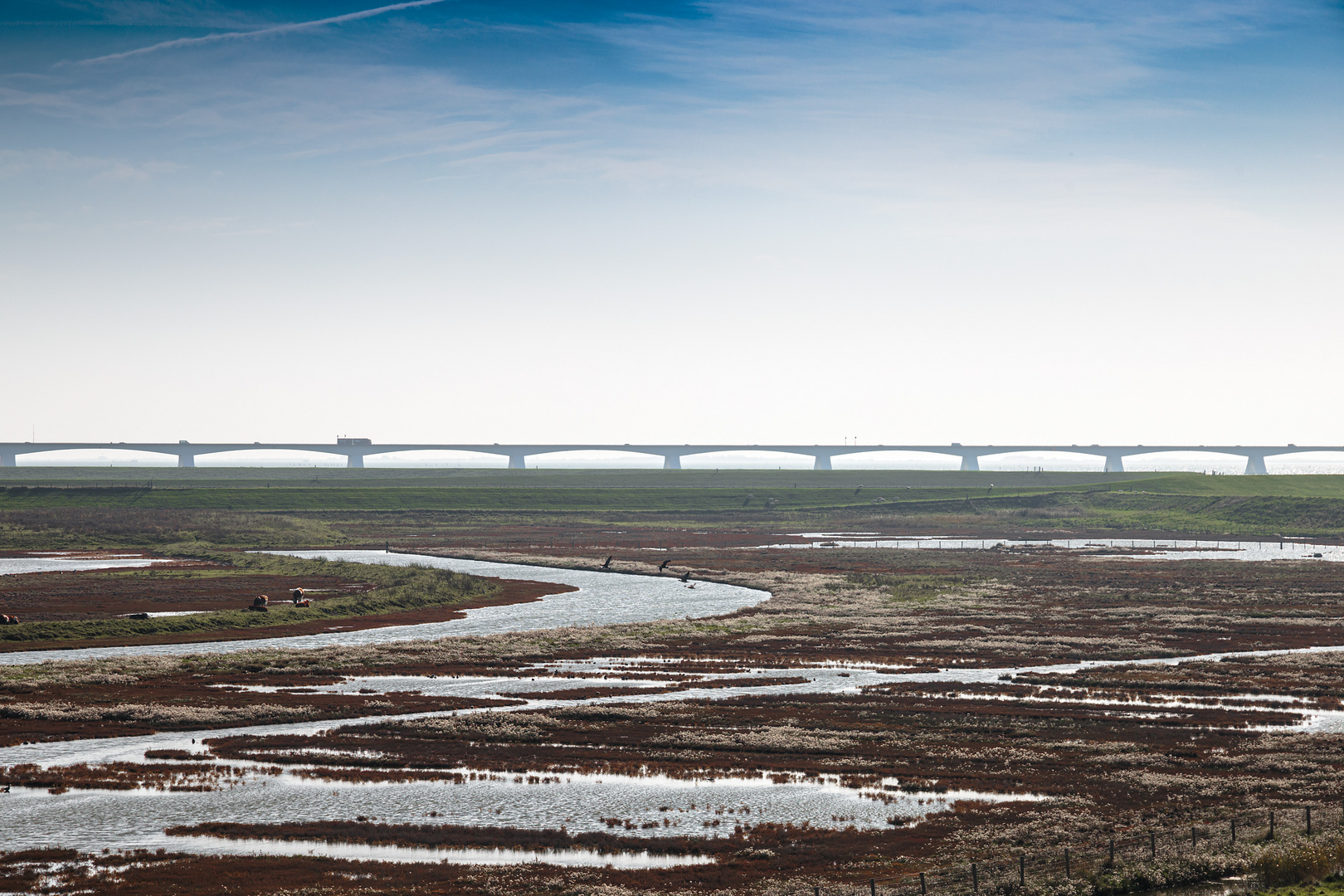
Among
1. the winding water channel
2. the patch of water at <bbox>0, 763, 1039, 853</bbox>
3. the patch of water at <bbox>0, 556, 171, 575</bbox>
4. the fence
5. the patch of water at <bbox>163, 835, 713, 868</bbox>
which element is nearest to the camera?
the fence

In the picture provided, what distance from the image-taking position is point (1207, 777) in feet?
104

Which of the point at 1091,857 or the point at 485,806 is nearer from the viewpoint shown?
the point at 1091,857

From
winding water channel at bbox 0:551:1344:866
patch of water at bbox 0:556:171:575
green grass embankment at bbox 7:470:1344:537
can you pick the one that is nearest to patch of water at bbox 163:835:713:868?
winding water channel at bbox 0:551:1344:866

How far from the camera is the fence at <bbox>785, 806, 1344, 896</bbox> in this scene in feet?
74.2

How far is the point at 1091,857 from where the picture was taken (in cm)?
2406

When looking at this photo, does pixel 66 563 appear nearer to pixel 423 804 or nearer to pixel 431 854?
pixel 423 804

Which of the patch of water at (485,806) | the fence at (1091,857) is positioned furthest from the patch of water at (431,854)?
the fence at (1091,857)

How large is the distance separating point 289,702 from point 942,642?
33.3 meters

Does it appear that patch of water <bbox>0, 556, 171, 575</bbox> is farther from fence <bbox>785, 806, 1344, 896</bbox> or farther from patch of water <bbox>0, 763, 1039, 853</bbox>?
fence <bbox>785, 806, 1344, 896</bbox>

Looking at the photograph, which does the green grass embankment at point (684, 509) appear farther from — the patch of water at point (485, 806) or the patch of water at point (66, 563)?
the patch of water at point (485, 806)

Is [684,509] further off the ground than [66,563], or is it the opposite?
[684,509]

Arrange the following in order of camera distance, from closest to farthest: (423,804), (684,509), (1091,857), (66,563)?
(1091,857) → (423,804) → (66,563) → (684,509)

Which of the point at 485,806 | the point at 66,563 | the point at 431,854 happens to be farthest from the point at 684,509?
the point at 431,854

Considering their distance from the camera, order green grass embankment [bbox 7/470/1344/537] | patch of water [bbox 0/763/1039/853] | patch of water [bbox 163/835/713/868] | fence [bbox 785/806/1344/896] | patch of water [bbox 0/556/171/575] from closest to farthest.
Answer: fence [bbox 785/806/1344/896]
patch of water [bbox 163/835/713/868]
patch of water [bbox 0/763/1039/853]
patch of water [bbox 0/556/171/575]
green grass embankment [bbox 7/470/1344/537]
